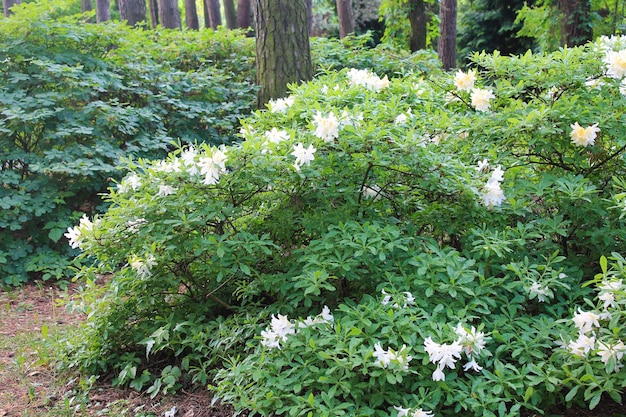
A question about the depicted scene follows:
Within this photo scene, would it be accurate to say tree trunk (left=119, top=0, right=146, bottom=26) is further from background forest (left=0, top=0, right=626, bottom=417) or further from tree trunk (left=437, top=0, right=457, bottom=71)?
background forest (left=0, top=0, right=626, bottom=417)

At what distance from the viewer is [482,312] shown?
258 centimetres

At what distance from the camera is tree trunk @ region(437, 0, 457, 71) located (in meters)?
9.34

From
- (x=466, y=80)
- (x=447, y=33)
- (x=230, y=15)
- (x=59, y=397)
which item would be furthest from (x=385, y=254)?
(x=230, y=15)

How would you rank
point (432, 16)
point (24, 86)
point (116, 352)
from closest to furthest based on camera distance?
point (116, 352) → point (24, 86) → point (432, 16)

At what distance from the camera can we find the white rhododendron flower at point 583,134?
2.91 meters

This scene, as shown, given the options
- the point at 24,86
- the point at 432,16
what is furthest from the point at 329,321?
the point at 432,16

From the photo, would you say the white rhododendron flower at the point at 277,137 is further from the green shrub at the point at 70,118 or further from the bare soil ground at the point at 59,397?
the green shrub at the point at 70,118

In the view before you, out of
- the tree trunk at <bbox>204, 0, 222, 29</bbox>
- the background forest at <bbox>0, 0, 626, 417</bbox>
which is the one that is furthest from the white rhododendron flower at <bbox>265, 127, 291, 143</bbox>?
the tree trunk at <bbox>204, 0, 222, 29</bbox>

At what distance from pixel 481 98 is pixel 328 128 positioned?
3.38 feet

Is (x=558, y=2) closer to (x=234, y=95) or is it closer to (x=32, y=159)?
(x=234, y=95)

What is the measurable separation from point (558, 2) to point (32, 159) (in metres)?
7.90

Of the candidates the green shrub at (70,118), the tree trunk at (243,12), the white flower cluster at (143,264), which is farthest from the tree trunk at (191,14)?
the white flower cluster at (143,264)

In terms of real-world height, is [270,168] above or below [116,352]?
above

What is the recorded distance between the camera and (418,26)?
10297mm
